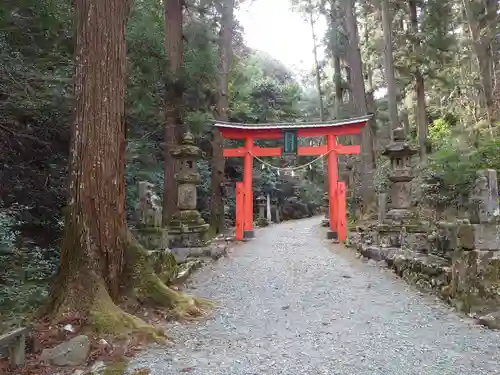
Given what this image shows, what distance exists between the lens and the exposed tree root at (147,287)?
14.0 feet

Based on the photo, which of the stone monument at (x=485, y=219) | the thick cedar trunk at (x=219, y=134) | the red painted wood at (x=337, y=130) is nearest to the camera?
the stone monument at (x=485, y=219)

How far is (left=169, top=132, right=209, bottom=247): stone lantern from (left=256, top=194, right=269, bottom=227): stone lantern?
904 cm

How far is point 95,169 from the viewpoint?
3904 millimetres

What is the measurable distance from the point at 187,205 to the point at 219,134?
402 cm

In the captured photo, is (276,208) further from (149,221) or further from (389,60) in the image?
(149,221)

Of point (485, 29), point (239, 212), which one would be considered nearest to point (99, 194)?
point (239, 212)

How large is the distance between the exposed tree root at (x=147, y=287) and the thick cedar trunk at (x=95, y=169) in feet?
0.44

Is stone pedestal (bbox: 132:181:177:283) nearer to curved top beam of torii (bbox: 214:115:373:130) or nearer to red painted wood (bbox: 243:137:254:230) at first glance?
curved top beam of torii (bbox: 214:115:373:130)

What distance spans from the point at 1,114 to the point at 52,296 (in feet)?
9.07

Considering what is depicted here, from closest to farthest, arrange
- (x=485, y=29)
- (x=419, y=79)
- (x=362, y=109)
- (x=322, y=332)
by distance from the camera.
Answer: (x=322, y=332) → (x=362, y=109) → (x=485, y=29) → (x=419, y=79)

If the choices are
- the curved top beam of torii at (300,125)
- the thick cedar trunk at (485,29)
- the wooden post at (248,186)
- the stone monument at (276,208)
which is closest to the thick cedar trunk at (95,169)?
the curved top beam of torii at (300,125)

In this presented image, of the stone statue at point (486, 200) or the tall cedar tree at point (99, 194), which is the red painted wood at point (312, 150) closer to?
the stone statue at point (486, 200)

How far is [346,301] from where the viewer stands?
5.39 meters

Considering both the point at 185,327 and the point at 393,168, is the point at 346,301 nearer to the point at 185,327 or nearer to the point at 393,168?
the point at 185,327
